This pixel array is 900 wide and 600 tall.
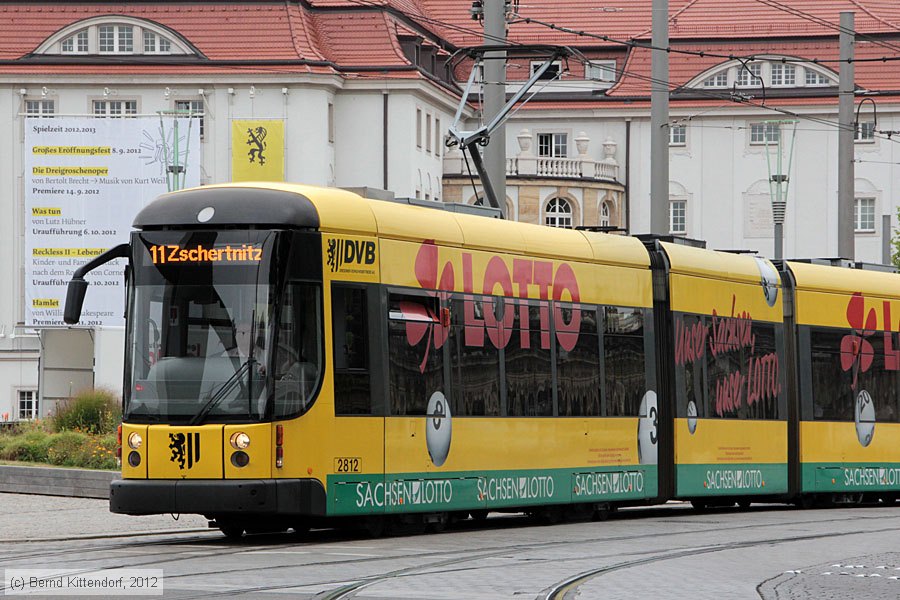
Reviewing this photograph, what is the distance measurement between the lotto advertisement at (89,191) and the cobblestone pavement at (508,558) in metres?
33.6

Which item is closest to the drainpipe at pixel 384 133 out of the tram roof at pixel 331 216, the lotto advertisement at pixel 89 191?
the lotto advertisement at pixel 89 191

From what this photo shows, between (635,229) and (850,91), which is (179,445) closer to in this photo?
(850,91)

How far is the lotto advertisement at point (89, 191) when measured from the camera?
2147 inches

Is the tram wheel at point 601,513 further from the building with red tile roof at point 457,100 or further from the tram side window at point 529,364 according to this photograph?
the building with red tile roof at point 457,100

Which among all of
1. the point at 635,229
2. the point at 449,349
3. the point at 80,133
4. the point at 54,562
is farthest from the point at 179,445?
the point at 635,229

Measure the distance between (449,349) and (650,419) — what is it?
163 inches

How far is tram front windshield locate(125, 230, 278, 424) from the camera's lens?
52.5ft

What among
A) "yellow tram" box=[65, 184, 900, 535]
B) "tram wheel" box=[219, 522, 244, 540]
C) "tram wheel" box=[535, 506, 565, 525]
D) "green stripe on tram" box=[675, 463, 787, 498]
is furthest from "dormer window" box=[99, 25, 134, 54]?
"tram wheel" box=[219, 522, 244, 540]

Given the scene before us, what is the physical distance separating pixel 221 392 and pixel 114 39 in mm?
50748

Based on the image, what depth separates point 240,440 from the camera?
52.1ft

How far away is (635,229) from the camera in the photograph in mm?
74250

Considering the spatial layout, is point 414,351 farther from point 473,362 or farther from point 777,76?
point 777,76

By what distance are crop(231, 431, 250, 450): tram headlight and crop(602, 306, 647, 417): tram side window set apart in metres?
5.85

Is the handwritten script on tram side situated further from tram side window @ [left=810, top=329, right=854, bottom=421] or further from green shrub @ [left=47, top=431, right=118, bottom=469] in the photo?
green shrub @ [left=47, top=431, right=118, bottom=469]
